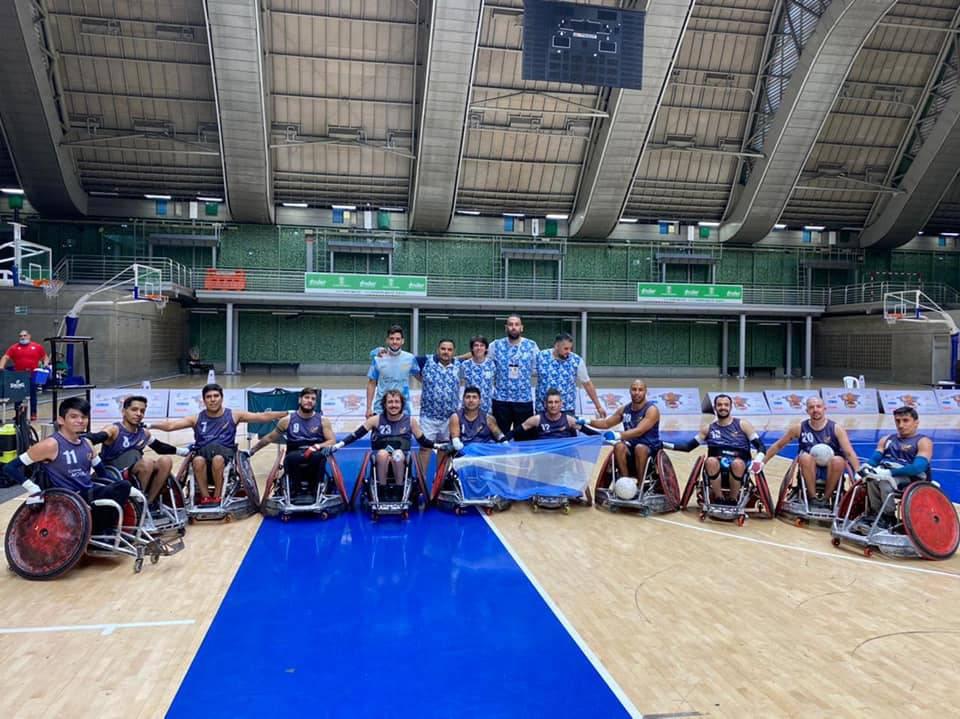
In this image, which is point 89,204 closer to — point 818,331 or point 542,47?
point 542,47

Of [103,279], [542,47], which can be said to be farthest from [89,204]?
[542,47]

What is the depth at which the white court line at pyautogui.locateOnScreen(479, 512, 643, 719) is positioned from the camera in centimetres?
353

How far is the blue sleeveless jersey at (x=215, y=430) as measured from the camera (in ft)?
23.8

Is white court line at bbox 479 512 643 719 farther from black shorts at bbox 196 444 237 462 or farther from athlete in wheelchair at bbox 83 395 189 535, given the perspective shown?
athlete in wheelchair at bbox 83 395 189 535

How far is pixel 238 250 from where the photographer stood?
110 feet

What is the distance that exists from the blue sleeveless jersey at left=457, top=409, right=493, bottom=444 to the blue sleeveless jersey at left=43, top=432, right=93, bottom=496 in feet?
12.9

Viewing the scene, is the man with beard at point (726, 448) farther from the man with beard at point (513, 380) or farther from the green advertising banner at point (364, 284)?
the green advertising banner at point (364, 284)

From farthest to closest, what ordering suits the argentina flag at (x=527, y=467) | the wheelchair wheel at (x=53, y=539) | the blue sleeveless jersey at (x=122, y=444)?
the argentina flag at (x=527, y=467)
the blue sleeveless jersey at (x=122, y=444)
the wheelchair wheel at (x=53, y=539)

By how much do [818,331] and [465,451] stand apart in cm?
3510

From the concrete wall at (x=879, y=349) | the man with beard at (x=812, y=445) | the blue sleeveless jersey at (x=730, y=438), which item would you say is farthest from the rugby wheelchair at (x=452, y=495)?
the concrete wall at (x=879, y=349)

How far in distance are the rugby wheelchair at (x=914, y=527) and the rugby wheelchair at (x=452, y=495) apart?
364 cm

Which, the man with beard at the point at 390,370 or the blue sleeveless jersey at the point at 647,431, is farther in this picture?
the man with beard at the point at 390,370

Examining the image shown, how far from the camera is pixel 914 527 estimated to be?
5969 mm

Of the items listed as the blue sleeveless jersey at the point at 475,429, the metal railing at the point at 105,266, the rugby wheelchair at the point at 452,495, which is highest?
the metal railing at the point at 105,266
